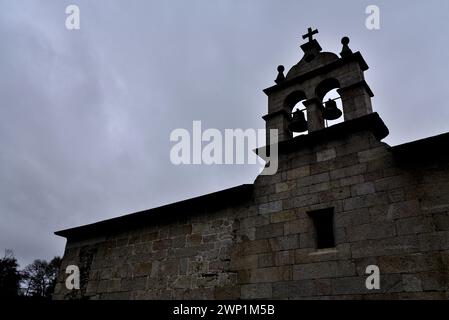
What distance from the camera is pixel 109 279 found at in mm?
7035

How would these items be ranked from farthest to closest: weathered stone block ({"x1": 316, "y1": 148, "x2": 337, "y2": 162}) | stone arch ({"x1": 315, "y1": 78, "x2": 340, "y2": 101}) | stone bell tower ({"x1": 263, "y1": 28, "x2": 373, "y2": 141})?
stone arch ({"x1": 315, "y1": 78, "x2": 340, "y2": 101}), stone bell tower ({"x1": 263, "y1": 28, "x2": 373, "y2": 141}), weathered stone block ({"x1": 316, "y1": 148, "x2": 337, "y2": 162})

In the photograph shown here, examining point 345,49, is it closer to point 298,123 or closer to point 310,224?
point 298,123

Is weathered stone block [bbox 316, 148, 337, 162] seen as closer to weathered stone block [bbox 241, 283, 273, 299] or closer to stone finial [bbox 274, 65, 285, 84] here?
stone finial [bbox 274, 65, 285, 84]

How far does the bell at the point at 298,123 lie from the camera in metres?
6.35

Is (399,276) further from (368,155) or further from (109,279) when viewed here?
→ (109,279)

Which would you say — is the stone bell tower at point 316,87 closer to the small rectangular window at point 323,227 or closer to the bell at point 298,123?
the bell at point 298,123

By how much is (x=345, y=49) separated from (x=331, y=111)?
1220mm

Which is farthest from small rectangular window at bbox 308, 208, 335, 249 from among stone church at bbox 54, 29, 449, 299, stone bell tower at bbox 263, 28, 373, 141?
stone bell tower at bbox 263, 28, 373, 141

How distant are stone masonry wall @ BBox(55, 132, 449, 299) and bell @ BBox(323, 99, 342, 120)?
0.87 metres

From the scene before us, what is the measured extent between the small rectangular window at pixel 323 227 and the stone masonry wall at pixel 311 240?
0.10 meters

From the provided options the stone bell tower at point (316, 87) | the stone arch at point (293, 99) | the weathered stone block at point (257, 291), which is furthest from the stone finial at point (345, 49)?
the weathered stone block at point (257, 291)

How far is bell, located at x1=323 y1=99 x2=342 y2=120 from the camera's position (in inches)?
243

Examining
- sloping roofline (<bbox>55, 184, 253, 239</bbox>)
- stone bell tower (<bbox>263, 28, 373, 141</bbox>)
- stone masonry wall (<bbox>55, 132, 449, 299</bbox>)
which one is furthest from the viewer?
sloping roofline (<bbox>55, 184, 253, 239</bbox>)
